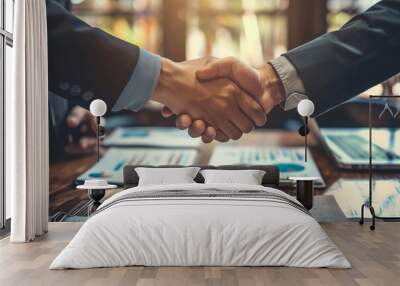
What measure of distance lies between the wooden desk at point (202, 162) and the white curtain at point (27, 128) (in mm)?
1155

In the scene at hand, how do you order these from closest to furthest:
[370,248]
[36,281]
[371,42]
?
[36,281]
[370,248]
[371,42]

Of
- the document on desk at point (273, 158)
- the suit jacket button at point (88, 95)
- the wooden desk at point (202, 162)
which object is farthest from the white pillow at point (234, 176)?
the suit jacket button at point (88, 95)

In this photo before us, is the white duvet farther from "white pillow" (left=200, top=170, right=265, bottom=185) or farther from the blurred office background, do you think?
the blurred office background

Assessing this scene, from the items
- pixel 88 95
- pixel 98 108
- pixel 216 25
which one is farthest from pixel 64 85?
pixel 216 25

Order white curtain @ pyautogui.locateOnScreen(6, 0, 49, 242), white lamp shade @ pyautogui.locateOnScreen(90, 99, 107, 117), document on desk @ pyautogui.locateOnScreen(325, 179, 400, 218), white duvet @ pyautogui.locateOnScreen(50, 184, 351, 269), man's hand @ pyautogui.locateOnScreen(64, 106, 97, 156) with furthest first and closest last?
man's hand @ pyautogui.locateOnScreen(64, 106, 97, 156) → document on desk @ pyautogui.locateOnScreen(325, 179, 400, 218) → white lamp shade @ pyautogui.locateOnScreen(90, 99, 107, 117) → white curtain @ pyautogui.locateOnScreen(6, 0, 49, 242) → white duvet @ pyautogui.locateOnScreen(50, 184, 351, 269)

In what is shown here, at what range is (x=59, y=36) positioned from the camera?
7992 mm

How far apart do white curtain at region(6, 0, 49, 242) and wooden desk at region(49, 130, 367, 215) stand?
1155 millimetres

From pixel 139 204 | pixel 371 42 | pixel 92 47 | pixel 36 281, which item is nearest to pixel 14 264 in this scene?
pixel 36 281

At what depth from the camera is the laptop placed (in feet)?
26.0

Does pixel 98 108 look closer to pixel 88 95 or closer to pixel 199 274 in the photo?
pixel 88 95

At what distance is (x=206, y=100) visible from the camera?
787cm

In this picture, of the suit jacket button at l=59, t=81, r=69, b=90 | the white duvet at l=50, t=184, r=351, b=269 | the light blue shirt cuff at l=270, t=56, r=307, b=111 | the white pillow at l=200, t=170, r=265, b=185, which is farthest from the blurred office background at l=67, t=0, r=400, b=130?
the white duvet at l=50, t=184, r=351, b=269

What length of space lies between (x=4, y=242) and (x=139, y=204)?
1825 mm

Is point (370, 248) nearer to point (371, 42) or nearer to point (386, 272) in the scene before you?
point (386, 272)
